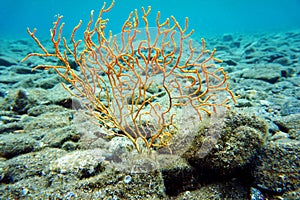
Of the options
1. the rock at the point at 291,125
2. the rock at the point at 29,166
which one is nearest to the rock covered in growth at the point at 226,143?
the rock at the point at 291,125

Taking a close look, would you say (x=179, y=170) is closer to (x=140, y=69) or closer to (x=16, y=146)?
(x=140, y=69)

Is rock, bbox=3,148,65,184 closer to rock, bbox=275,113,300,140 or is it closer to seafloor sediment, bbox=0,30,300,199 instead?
seafloor sediment, bbox=0,30,300,199

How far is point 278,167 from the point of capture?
210 cm

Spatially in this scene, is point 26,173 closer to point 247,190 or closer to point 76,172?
point 76,172

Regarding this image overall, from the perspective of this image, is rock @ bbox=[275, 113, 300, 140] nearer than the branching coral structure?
No

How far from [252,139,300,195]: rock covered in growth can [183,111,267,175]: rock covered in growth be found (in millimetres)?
186

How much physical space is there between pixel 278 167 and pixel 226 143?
2.27 ft

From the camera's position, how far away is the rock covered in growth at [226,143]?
6.57ft

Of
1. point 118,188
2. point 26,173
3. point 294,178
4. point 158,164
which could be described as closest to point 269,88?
point 294,178

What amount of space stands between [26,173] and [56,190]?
65cm

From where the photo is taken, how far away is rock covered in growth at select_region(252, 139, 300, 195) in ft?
6.61

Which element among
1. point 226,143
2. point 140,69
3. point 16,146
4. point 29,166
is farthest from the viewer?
point 140,69

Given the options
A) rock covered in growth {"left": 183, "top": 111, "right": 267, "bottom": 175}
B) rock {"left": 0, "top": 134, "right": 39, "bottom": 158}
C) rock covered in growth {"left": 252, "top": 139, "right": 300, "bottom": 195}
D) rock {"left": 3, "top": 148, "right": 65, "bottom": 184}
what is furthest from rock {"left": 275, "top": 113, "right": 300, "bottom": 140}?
rock {"left": 0, "top": 134, "right": 39, "bottom": 158}

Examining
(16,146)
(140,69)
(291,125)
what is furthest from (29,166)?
(291,125)
